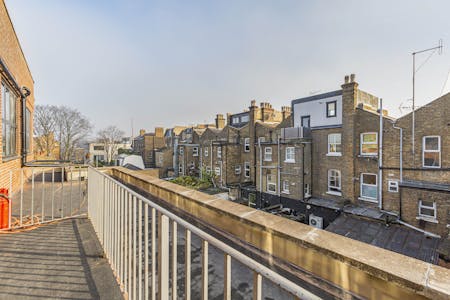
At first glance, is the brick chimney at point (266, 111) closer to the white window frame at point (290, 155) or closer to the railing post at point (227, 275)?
the white window frame at point (290, 155)

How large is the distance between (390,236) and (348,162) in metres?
4.83

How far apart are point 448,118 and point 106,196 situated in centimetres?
1548

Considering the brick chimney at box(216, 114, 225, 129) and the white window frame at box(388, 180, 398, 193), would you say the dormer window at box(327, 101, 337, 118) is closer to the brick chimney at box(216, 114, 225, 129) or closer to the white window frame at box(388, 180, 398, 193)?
the white window frame at box(388, 180, 398, 193)

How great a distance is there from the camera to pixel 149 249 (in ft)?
8.00

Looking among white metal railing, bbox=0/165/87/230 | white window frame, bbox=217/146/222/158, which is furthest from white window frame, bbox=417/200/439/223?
white window frame, bbox=217/146/222/158

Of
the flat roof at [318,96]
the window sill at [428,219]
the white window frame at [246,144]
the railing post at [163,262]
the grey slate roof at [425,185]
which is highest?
the flat roof at [318,96]

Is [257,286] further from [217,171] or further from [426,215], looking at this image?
[217,171]

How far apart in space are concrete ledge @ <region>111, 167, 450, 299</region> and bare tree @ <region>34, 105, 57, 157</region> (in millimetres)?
38345

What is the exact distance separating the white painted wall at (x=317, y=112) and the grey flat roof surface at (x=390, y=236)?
6.78 meters

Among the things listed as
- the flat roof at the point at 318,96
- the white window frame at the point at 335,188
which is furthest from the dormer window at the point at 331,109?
the white window frame at the point at 335,188

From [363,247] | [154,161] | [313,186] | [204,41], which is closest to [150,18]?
[204,41]

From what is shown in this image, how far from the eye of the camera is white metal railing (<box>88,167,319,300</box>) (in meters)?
0.90

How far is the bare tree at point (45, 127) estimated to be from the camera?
30775 mm

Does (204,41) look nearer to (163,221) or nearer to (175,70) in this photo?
(175,70)
